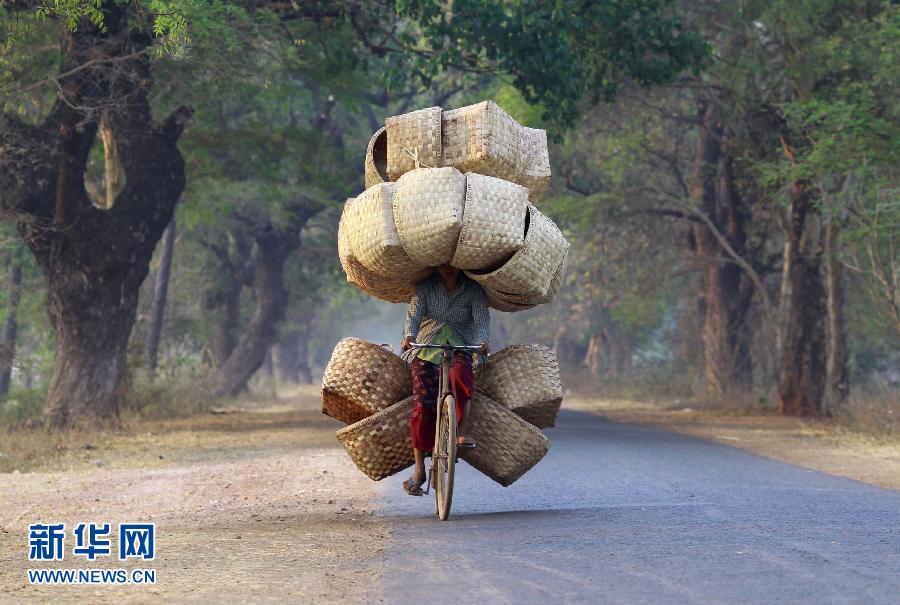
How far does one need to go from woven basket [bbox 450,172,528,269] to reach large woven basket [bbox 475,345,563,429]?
42.2 inches

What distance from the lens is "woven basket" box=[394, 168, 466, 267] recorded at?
30.9 ft

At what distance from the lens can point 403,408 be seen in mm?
10234

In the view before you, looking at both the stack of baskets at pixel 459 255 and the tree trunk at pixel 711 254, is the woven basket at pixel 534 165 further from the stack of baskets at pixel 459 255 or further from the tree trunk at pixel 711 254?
the tree trunk at pixel 711 254

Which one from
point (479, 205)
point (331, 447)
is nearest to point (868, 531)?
point (479, 205)

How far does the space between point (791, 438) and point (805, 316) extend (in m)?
5.77

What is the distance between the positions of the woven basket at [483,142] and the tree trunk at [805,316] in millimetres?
17034

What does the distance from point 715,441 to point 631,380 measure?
2887cm

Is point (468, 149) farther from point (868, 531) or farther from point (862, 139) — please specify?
point (862, 139)

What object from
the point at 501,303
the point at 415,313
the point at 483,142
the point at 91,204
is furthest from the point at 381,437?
the point at 91,204

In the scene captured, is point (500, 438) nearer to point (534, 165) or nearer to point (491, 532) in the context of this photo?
point (491, 532)

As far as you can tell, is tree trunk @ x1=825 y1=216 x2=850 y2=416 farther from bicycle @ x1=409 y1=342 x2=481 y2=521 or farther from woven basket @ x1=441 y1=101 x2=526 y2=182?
bicycle @ x1=409 y1=342 x2=481 y2=521

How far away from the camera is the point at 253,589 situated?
6.84 m

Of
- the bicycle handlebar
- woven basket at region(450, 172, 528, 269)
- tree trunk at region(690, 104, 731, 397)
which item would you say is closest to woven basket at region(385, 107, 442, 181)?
woven basket at region(450, 172, 528, 269)

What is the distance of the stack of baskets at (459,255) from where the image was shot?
9.52 meters
